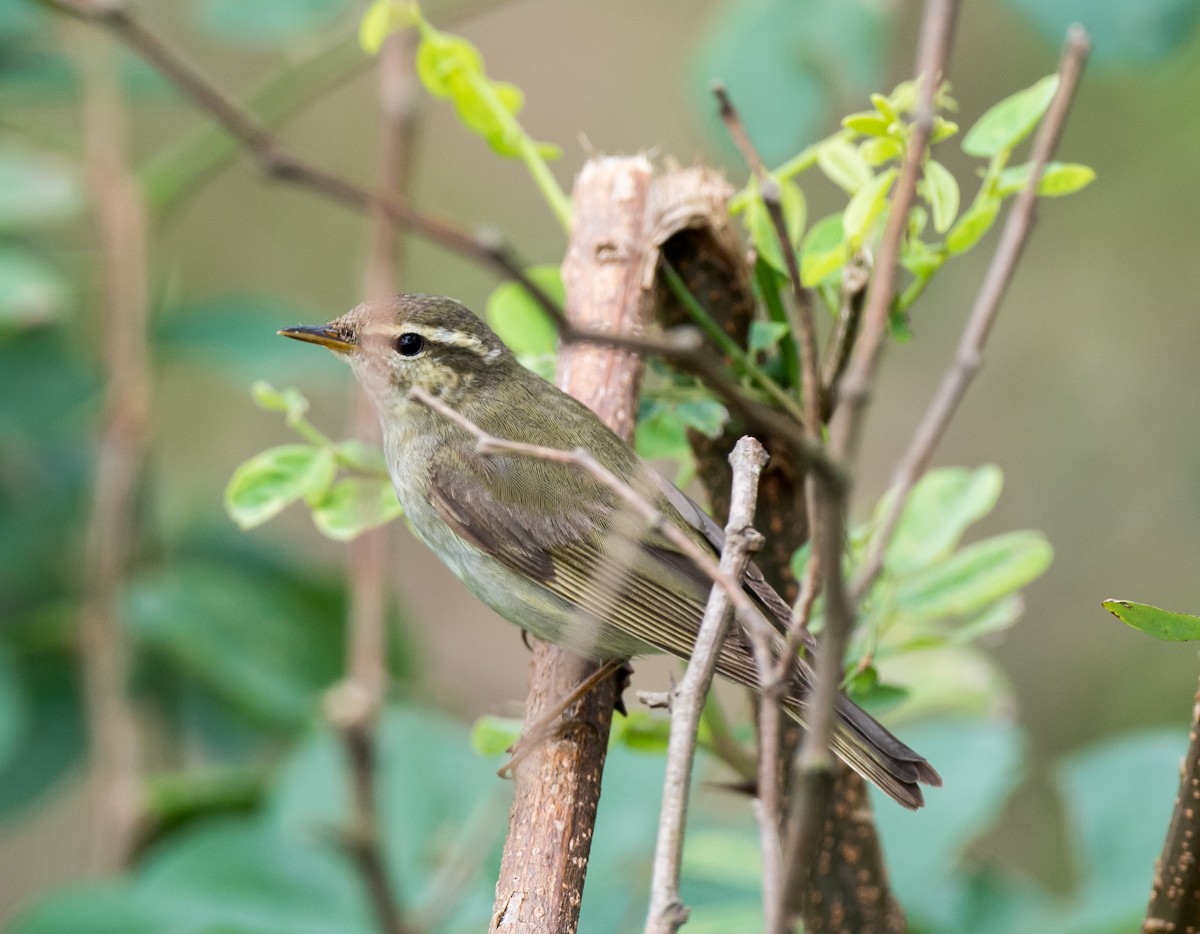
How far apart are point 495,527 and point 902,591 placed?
2.84ft

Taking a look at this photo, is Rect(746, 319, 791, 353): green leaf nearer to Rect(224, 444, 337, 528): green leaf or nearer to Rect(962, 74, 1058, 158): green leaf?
Rect(962, 74, 1058, 158): green leaf

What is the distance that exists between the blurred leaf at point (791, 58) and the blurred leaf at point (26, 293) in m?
1.71

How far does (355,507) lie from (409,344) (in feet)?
2.19

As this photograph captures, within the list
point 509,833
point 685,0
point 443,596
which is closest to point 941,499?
point 509,833

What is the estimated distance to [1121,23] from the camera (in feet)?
7.87

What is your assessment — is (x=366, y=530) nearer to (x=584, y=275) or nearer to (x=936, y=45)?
(x=584, y=275)

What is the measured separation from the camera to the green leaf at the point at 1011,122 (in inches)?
73.0

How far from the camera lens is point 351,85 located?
715 cm

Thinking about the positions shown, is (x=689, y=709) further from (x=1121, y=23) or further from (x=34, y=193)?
(x=34, y=193)

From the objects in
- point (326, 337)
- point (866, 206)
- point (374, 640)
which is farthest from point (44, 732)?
point (866, 206)

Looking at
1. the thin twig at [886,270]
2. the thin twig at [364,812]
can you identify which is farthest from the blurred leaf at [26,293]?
the thin twig at [364,812]

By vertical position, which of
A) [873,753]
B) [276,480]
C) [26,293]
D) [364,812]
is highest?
[26,293]

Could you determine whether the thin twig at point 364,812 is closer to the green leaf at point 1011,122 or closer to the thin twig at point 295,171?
the thin twig at point 295,171

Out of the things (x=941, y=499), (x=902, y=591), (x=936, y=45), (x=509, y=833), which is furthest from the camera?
(x=941, y=499)
